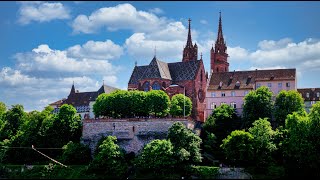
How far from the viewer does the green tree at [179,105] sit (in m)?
82.1

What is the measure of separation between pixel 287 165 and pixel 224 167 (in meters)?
8.20

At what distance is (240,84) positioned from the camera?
8712 cm

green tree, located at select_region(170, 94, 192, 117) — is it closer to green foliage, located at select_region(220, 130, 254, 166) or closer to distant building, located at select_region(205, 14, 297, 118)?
distant building, located at select_region(205, 14, 297, 118)

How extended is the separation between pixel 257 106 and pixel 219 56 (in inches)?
1217

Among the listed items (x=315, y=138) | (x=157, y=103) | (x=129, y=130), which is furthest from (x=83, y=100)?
(x=315, y=138)

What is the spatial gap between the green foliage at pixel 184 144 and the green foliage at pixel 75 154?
1365 centimetres

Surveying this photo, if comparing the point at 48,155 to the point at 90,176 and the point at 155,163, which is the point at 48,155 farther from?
the point at 155,163

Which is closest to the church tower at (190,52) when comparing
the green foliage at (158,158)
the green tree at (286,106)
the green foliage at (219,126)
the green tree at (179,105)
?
the green tree at (179,105)

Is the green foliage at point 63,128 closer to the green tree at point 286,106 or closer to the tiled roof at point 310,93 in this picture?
the green tree at point 286,106

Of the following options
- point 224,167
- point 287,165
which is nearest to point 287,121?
point 287,165

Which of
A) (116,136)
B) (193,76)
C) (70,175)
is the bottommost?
(70,175)

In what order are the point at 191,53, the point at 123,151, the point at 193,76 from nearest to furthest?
1. the point at 123,151
2. the point at 193,76
3. the point at 191,53

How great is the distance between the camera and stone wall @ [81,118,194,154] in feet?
244

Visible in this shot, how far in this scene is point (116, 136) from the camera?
7612 centimetres
